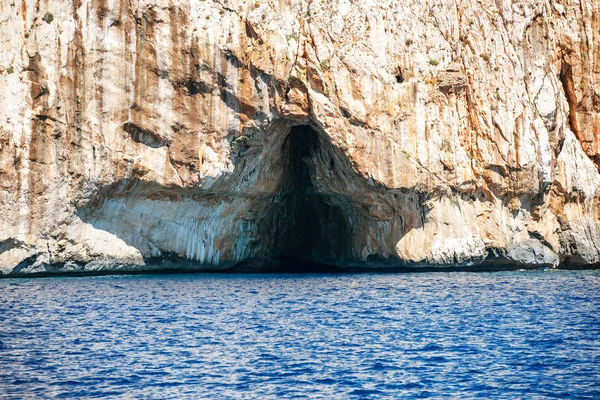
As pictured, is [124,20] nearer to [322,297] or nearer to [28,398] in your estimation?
[322,297]

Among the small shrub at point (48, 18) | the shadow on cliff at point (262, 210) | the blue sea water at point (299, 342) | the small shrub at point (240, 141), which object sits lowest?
the blue sea water at point (299, 342)

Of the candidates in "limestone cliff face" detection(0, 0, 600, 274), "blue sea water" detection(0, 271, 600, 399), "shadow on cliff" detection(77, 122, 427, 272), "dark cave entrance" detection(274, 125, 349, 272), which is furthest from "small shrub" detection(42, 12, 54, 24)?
"dark cave entrance" detection(274, 125, 349, 272)

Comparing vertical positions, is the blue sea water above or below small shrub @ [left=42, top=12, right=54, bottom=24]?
below

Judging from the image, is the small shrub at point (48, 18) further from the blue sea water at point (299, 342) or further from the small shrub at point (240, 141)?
the blue sea water at point (299, 342)

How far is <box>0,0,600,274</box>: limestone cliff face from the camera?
39156 mm

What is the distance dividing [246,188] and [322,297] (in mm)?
13317

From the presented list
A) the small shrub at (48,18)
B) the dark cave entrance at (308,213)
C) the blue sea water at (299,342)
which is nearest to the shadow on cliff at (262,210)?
the dark cave entrance at (308,213)

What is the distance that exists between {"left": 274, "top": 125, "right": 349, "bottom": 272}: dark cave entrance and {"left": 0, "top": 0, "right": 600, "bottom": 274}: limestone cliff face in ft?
0.83

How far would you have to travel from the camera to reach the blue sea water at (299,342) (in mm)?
15938

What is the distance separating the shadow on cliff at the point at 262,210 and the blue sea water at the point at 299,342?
22.8 feet

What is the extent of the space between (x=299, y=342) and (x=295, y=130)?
25522 mm

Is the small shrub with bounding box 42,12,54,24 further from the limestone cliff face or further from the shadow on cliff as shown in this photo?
the shadow on cliff

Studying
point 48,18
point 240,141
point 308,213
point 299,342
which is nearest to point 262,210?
point 308,213

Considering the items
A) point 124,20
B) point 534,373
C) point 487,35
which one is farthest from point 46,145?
point 534,373
